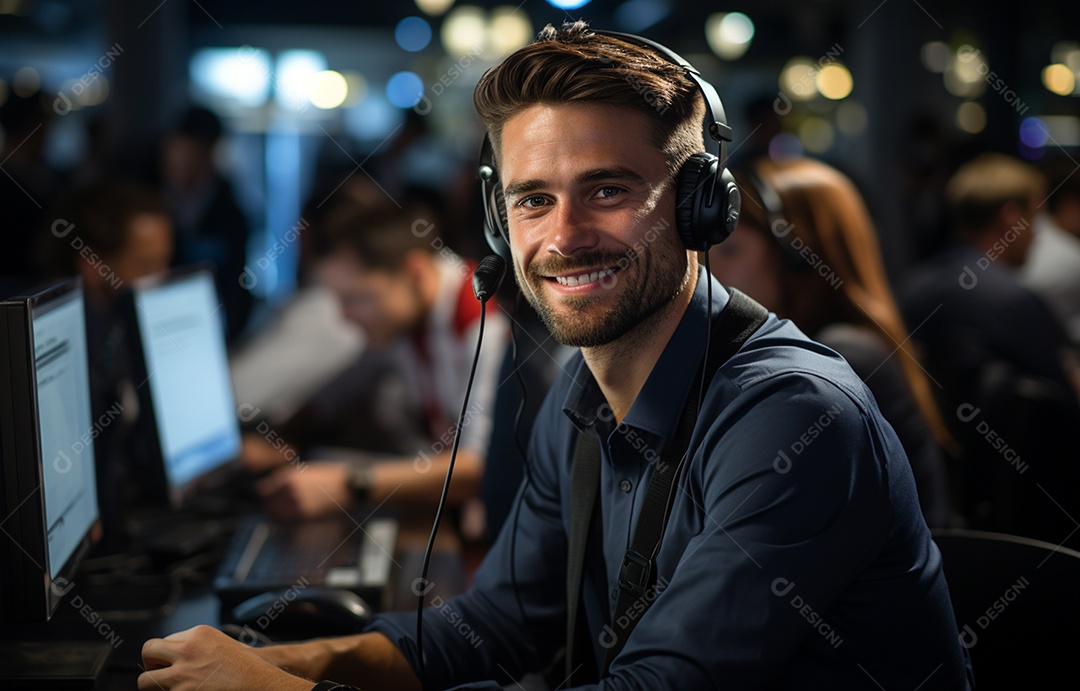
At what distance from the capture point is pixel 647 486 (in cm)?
132

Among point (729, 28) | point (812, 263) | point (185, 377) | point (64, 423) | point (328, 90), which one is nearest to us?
point (64, 423)

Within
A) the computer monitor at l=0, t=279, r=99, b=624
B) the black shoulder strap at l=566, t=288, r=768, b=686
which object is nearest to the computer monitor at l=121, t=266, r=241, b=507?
the computer monitor at l=0, t=279, r=99, b=624

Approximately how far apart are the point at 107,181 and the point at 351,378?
0.93 meters

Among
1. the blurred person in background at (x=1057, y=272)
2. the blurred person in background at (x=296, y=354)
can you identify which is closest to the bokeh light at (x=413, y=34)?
the blurred person in background at (x=1057, y=272)

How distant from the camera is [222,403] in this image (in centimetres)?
225

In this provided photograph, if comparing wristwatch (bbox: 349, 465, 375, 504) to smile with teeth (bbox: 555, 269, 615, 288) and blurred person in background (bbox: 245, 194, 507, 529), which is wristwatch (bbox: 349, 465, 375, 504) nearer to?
blurred person in background (bbox: 245, 194, 507, 529)

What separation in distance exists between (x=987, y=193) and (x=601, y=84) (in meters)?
3.20

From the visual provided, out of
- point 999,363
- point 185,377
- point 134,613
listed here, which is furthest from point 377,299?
point 999,363

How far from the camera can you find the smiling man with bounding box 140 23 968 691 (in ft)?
3.59

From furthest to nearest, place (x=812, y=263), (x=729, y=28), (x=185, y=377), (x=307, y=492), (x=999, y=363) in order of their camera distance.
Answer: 1. (x=729, y=28)
2. (x=999, y=363)
3. (x=812, y=263)
4. (x=307, y=492)
5. (x=185, y=377)

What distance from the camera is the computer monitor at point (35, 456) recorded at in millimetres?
A: 1234

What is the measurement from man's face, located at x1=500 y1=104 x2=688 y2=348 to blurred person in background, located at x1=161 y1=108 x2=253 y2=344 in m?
4.00

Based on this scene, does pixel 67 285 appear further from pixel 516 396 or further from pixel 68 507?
pixel 516 396

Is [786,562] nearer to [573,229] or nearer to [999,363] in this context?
[573,229]
